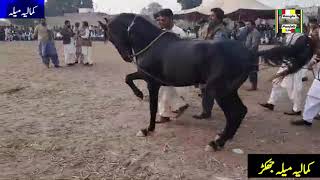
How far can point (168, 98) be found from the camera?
699 centimetres

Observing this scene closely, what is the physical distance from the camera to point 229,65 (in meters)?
5.25

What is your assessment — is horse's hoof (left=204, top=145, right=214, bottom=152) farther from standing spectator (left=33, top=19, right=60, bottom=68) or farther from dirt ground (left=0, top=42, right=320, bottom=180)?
standing spectator (left=33, top=19, right=60, bottom=68)

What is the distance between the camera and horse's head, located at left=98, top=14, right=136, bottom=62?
20.2 feet

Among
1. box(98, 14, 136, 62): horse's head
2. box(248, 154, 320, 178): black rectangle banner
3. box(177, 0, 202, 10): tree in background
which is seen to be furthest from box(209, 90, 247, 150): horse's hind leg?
box(177, 0, 202, 10): tree in background

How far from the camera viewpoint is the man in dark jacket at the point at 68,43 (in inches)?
603

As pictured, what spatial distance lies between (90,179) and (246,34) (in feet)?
25.7

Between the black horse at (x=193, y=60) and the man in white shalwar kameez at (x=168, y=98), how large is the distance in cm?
72

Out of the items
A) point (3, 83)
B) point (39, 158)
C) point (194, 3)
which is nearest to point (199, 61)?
point (39, 158)

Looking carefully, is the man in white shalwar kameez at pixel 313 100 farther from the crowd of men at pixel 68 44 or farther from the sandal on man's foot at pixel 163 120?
the crowd of men at pixel 68 44

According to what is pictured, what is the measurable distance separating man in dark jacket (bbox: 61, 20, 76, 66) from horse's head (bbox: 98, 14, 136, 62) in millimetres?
9517

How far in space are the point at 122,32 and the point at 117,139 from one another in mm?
1625

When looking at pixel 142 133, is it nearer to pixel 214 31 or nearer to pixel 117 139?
pixel 117 139

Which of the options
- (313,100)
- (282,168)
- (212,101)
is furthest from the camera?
(212,101)

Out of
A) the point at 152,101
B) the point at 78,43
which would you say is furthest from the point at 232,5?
the point at 152,101
